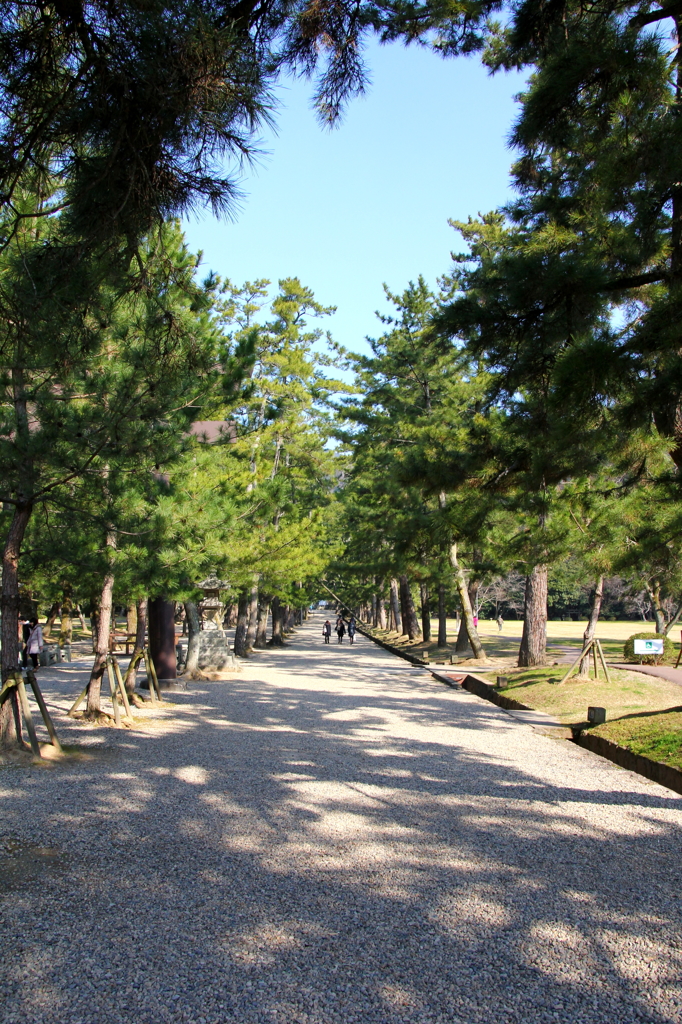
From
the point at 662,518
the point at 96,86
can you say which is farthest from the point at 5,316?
the point at 662,518

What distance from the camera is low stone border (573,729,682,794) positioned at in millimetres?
6840

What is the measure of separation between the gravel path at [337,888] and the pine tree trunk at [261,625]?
74.0 ft

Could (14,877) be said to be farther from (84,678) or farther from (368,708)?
(84,678)

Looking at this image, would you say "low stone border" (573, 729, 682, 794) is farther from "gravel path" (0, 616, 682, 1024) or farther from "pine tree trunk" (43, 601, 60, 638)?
"pine tree trunk" (43, 601, 60, 638)

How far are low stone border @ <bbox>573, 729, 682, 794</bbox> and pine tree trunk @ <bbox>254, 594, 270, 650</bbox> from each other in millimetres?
21516

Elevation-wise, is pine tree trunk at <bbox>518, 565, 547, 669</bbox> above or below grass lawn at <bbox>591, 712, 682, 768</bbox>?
above

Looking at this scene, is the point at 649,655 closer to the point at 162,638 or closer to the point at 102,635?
the point at 162,638

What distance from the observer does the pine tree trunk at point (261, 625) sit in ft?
102

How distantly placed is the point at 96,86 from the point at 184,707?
9.82 m

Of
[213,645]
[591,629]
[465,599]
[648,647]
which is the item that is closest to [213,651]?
[213,645]

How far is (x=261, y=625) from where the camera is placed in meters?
32.9

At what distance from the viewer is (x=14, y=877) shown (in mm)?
4441

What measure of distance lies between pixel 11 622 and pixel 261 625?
2596 cm

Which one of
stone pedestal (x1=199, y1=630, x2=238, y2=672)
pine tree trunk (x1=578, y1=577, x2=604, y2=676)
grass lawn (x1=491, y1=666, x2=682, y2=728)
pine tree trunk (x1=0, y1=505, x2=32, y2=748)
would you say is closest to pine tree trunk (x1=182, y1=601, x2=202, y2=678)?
stone pedestal (x1=199, y1=630, x2=238, y2=672)
